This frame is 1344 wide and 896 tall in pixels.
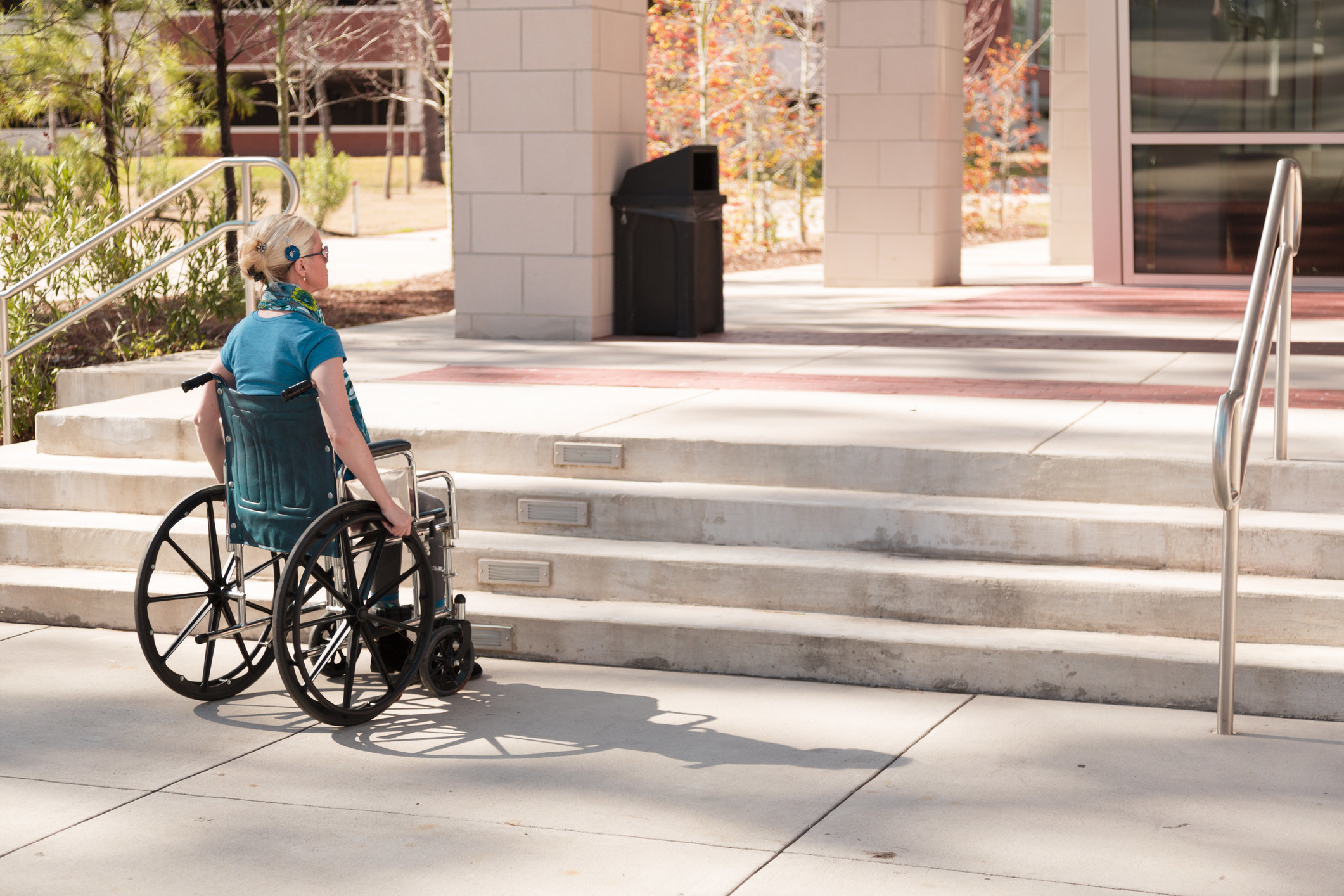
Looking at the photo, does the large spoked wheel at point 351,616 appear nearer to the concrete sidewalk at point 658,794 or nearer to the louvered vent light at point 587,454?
the concrete sidewalk at point 658,794

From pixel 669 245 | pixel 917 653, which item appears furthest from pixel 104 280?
pixel 917 653

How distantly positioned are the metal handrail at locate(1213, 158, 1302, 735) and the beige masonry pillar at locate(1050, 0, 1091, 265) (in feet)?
46.7

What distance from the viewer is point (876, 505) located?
623 cm

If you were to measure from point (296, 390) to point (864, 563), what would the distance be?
7.54 feet

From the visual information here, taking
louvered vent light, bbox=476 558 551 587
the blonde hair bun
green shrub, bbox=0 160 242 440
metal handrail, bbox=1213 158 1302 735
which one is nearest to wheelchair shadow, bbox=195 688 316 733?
louvered vent light, bbox=476 558 551 587

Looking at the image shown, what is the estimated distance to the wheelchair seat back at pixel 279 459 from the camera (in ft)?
16.4

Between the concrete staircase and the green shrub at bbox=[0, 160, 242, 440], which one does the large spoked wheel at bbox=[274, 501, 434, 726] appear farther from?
the green shrub at bbox=[0, 160, 242, 440]

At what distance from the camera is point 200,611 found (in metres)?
5.62

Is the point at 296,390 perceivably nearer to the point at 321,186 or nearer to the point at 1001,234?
the point at 321,186

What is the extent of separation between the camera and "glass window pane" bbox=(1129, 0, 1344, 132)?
14.2 meters

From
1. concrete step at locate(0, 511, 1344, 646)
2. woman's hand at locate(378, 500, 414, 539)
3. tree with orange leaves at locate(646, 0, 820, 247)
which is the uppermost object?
tree with orange leaves at locate(646, 0, 820, 247)

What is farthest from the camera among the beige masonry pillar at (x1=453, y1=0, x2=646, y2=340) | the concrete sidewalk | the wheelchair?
the beige masonry pillar at (x1=453, y1=0, x2=646, y2=340)

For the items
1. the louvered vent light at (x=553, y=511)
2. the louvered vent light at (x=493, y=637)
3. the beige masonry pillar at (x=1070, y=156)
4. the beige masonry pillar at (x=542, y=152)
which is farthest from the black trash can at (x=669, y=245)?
the beige masonry pillar at (x=1070, y=156)

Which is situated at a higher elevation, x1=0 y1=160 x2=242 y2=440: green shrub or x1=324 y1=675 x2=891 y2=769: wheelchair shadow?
→ x1=0 y1=160 x2=242 y2=440: green shrub
